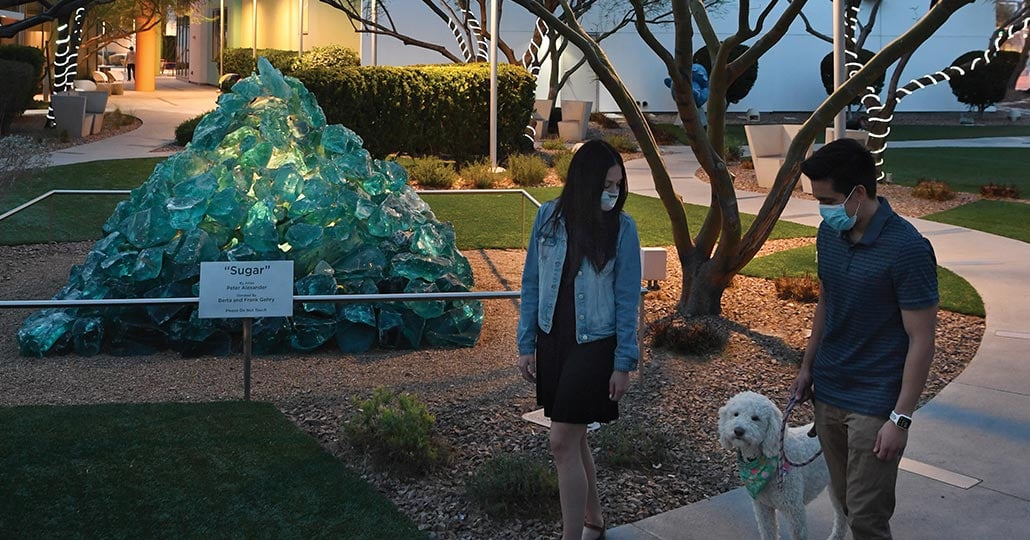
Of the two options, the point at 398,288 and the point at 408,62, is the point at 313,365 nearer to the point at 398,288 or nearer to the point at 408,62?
the point at 398,288

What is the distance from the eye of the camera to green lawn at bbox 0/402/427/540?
4781mm

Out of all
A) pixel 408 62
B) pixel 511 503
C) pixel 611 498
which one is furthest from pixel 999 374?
pixel 408 62

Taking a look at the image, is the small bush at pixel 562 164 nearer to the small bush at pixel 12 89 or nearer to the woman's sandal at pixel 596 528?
the small bush at pixel 12 89

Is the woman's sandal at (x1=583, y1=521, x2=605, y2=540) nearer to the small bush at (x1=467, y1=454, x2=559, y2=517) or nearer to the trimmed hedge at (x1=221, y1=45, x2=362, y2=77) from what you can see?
the small bush at (x1=467, y1=454, x2=559, y2=517)

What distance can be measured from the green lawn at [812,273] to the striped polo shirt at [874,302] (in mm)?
6146

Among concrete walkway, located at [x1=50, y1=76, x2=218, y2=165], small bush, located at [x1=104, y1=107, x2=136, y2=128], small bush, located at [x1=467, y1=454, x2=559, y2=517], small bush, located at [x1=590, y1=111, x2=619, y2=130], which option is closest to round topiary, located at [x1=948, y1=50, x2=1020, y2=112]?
small bush, located at [x1=590, y1=111, x2=619, y2=130]

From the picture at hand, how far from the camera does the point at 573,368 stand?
4184mm

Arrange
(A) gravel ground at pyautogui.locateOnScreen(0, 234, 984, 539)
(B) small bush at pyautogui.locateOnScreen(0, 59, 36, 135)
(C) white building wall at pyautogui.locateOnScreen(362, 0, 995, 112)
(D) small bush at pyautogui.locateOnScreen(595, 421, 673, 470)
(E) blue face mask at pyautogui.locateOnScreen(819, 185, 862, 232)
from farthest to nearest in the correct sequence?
(C) white building wall at pyautogui.locateOnScreen(362, 0, 995, 112)
(B) small bush at pyautogui.locateOnScreen(0, 59, 36, 135)
(D) small bush at pyautogui.locateOnScreen(595, 421, 673, 470)
(A) gravel ground at pyautogui.locateOnScreen(0, 234, 984, 539)
(E) blue face mask at pyautogui.locateOnScreen(819, 185, 862, 232)

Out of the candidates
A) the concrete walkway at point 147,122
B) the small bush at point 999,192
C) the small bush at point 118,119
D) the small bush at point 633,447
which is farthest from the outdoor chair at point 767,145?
the small bush at point 118,119

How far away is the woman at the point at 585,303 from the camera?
4.17 meters

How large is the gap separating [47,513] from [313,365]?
9.32 ft

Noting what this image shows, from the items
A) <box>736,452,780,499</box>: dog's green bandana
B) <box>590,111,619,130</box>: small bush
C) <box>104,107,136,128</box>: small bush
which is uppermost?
<box>590,111,619,130</box>: small bush

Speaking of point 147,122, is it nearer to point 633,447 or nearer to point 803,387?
point 633,447

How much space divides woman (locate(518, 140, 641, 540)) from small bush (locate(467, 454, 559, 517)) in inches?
28.2
